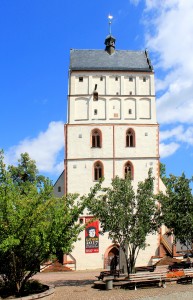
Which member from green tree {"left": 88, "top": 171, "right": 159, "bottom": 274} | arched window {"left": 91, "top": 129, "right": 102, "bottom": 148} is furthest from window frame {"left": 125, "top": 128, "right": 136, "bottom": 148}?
green tree {"left": 88, "top": 171, "right": 159, "bottom": 274}

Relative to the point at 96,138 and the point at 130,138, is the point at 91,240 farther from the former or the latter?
the point at 130,138

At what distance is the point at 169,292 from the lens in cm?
1775

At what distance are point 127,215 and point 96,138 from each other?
1481 centimetres

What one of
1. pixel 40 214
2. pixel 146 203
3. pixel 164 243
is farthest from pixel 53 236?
pixel 164 243

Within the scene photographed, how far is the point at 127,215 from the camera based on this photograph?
2266 cm

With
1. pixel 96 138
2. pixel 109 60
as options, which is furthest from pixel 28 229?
pixel 109 60

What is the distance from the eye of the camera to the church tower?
34897mm

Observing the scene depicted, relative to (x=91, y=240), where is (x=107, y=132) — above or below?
above

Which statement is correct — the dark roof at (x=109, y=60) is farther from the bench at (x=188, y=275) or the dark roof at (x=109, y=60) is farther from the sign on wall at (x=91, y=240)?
the bench at (x=188, y=275)

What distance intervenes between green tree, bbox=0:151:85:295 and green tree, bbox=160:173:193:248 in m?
8.21

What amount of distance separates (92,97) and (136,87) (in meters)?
4.62

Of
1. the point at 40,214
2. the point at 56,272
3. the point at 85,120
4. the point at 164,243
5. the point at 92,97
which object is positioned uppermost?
the point at 92,97

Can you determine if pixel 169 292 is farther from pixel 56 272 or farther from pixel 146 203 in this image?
pixel 56 272

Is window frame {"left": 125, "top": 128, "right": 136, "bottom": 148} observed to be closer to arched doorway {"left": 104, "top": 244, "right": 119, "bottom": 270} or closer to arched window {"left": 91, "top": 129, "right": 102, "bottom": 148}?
arched window {"left": 91, "top": 129, "right": 102, "bottom": 148}
